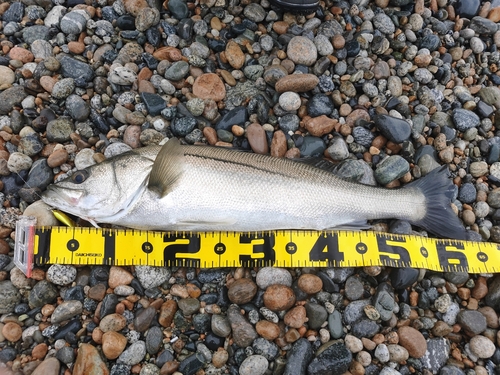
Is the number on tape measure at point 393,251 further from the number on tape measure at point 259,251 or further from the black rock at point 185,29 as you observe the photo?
the black rock at point 185,29

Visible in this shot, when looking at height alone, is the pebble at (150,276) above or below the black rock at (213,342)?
above

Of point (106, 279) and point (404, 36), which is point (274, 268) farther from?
point (404, 36)

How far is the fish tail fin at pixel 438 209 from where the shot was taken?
363cm

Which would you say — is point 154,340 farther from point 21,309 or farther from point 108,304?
point 21,309

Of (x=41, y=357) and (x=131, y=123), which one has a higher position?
(x=131, y=123)

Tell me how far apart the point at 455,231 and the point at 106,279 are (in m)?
3.48

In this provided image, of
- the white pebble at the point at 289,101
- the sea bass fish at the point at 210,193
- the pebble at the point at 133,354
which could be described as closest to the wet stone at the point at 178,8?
the white pebble at the point at 289,101

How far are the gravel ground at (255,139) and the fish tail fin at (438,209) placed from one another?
0.83 ft

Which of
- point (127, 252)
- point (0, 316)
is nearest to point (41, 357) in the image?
point (0, 316)

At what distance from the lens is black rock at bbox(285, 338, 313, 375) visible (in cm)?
303

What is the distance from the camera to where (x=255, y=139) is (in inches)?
151

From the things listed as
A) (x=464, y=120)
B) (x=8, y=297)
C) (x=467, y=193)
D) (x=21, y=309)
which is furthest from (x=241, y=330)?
(x=464, y=120)

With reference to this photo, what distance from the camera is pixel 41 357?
10.0 feet

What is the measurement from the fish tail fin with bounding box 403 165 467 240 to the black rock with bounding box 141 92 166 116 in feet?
8.92
